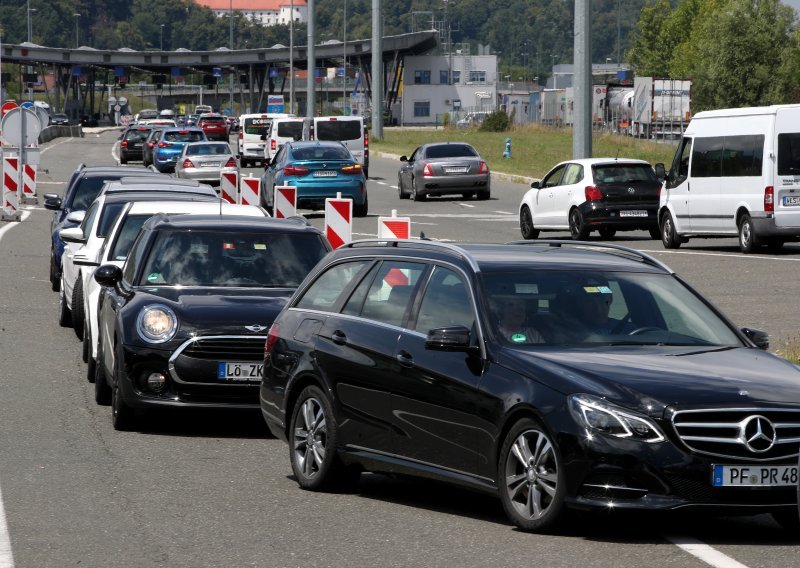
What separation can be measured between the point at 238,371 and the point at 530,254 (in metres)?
2.87

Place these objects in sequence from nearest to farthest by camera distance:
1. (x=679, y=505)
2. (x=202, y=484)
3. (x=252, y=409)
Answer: (x=679, y=505), (x=202, y=484), (x=252, y=409)

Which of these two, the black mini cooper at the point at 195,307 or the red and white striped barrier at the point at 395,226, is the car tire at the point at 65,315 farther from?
the black mini cooper at the point at 195,307

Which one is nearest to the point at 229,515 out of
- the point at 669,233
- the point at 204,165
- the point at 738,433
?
the point at 738,433

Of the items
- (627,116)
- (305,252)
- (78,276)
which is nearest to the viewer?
(305,252)

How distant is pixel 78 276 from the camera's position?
53.2 feet

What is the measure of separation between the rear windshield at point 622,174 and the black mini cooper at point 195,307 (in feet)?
55.5

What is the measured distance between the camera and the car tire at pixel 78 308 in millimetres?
16109

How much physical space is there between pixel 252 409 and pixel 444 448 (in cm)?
311

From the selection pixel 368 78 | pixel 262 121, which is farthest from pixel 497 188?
pixel 368 78

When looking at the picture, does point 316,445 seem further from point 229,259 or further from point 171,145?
point 171,145

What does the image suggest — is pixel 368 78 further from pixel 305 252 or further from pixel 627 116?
pixel 305 252

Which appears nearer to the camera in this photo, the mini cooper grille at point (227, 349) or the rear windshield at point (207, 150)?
the mini cooper grille at point (227, 349)

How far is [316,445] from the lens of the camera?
Answer: 8922 mm

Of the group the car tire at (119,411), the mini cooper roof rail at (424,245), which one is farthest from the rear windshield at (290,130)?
the mini cooper roof rail at (424,245)
